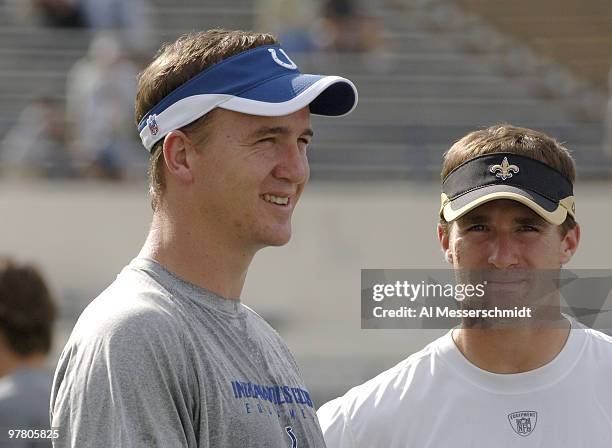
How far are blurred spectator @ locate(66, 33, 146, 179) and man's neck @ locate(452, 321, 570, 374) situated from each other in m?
6.46

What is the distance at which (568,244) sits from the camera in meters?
2.57

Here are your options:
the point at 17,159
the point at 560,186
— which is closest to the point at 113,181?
the point at 17,159

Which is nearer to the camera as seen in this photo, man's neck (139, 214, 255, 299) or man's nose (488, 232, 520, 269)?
man's neck (139, 214, 255, 299)

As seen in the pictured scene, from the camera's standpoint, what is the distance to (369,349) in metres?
7.68

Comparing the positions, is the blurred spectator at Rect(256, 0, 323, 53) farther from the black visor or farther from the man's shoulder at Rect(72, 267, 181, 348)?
the man's shoulder at Rect(72, 267, 181, 348)

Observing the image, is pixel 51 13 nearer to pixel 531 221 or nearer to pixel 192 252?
pixel 531 221

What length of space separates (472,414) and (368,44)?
752 cm

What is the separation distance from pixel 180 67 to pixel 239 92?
0.12 metres

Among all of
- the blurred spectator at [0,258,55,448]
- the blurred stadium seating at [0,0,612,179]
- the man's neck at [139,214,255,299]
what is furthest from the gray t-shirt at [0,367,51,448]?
the blurred stadium seating at [0,0,612,179]

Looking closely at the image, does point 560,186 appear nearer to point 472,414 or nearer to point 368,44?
point 472,414

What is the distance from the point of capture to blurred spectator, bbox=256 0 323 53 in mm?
9359

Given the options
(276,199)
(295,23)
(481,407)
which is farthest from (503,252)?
(295,23)

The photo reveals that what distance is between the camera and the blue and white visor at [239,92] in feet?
6.68

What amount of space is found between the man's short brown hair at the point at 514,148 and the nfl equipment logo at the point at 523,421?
386mm
